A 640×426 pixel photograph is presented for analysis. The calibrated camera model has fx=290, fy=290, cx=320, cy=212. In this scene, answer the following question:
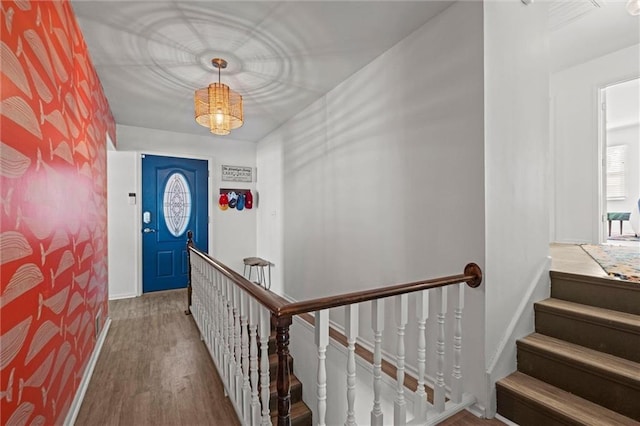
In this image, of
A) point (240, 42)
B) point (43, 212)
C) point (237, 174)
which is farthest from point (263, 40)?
point (237, 174)

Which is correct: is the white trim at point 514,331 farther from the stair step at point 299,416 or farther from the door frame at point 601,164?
the door frame at point 601,164

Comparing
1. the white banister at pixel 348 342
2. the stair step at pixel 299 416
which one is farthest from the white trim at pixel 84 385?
the stair step at pixel 299 416

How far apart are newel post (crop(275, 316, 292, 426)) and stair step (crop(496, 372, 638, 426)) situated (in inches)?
54.0

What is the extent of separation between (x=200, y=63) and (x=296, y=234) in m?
2.30

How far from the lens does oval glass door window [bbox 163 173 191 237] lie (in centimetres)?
472

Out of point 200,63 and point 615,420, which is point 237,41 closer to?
point 200,63

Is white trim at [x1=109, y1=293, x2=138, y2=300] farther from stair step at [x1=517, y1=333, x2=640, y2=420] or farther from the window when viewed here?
the window

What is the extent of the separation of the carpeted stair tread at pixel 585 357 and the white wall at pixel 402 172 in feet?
1.41

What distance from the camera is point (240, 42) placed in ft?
7.70

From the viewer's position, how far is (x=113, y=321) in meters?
3.33

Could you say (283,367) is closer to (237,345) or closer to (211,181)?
(237,345)

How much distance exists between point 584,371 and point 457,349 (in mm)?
652

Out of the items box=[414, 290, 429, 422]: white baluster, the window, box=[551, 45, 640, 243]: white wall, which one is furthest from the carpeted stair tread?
the window

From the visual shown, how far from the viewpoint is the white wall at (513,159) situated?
1.77 metres
